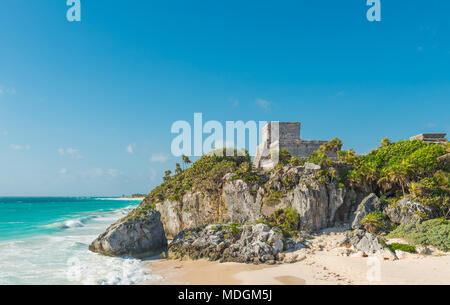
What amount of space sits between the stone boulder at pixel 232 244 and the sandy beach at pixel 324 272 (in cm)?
88

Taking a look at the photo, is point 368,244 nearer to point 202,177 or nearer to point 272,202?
point 272,202

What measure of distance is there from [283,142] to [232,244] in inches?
655

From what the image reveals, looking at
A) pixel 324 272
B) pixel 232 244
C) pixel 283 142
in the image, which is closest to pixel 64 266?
pixel 232 244

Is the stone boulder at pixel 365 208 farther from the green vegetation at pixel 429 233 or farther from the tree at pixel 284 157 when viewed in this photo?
the tree at pixel 284 157

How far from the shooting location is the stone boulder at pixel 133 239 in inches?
747

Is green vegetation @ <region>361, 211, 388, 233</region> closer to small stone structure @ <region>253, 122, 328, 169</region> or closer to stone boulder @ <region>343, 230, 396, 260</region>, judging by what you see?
stone boulder @ <region>343, 230, 396, 260</region>

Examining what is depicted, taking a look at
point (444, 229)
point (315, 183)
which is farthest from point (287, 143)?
point (444, 229)

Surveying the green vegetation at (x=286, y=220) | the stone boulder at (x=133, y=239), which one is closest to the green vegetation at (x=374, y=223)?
the green vegetation at (x=286, y=220)

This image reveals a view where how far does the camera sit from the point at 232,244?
17906 mm

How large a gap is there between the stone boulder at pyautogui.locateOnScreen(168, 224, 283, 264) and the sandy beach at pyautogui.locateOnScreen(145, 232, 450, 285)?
2.88 feet

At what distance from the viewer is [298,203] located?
2153cm
